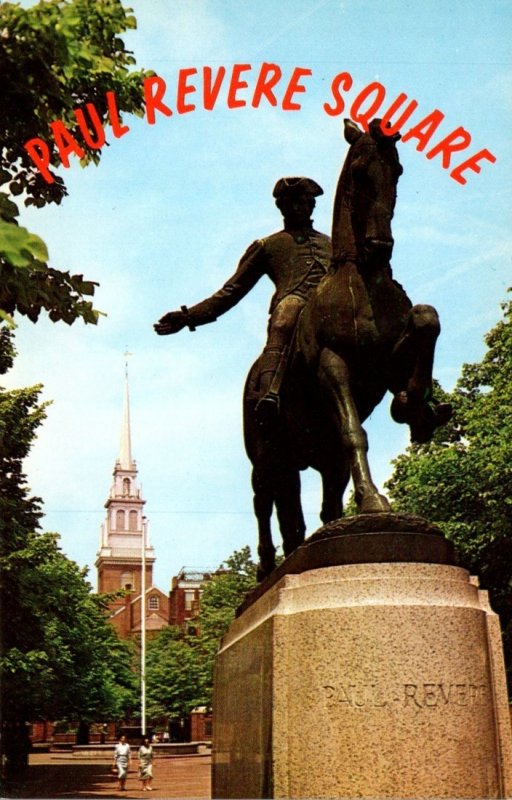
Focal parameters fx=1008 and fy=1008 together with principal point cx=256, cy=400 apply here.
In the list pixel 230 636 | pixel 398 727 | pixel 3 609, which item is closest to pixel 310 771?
pixel 398 727

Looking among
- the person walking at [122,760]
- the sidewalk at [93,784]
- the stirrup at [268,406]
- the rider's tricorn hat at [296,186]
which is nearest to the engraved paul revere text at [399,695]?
the stirrup at [268,406]

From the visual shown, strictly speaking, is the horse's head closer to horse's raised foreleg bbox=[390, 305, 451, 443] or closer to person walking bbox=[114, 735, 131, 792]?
horse's raised foreleg bbox=[390, 305, 451, 443]

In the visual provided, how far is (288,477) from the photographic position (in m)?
8.88

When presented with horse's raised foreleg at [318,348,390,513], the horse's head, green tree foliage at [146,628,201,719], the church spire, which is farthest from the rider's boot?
the church spire

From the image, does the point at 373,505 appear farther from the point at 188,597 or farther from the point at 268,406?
the point at 188,597

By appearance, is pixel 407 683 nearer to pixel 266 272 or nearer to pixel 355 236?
pixel 355 236

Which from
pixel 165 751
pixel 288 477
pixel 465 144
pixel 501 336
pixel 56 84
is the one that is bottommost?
pixel 165 751

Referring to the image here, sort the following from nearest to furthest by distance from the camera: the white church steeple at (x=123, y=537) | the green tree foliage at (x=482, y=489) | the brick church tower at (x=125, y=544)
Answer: the green tree foliage at (x=482, y=489) < the brick church tower at (x=125, y=544) < the white church steeple at (x=123, y=537)

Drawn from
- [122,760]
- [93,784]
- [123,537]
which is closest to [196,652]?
[93,784]

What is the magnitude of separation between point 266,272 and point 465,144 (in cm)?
203

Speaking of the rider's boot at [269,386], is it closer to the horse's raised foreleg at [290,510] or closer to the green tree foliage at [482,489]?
the horse's raised foreleg at [290,510]

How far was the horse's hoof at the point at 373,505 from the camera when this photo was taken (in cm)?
643

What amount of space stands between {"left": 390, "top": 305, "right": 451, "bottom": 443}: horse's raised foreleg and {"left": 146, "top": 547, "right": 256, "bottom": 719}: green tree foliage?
4778 cm

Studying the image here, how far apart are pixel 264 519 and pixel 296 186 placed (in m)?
3.01
